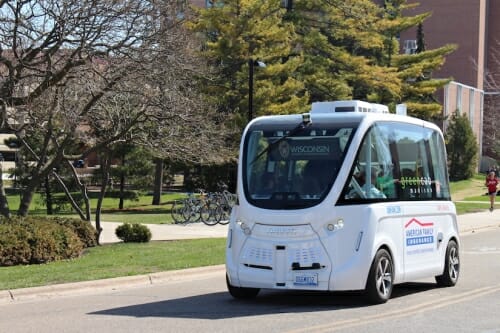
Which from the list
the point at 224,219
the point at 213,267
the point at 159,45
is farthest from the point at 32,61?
the point at 224,219

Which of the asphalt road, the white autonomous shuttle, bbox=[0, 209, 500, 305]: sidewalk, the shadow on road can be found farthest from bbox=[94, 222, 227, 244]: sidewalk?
the white autonomous shuttle

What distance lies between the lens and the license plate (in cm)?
1001

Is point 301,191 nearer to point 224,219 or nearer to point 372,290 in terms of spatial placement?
point 372,290

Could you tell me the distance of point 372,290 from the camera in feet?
33.8

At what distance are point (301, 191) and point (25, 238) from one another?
7.91m

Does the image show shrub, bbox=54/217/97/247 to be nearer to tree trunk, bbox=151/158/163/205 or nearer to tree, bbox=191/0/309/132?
tree, bbox=191/0/309/132

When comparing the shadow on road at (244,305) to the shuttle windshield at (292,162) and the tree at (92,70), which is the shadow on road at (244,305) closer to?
the shuttle windshield at (292,162)

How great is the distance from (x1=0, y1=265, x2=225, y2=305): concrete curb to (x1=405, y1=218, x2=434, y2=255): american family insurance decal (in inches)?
183

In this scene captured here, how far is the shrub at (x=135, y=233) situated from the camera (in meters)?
20.6

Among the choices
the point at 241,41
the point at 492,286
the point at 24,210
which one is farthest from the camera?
the point at 241,41

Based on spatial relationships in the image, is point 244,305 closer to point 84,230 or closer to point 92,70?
point 92,70

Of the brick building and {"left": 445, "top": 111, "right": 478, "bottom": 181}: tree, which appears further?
the brick building

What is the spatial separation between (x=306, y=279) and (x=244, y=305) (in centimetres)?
113

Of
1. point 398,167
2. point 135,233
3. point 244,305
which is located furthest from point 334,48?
point 244,305
